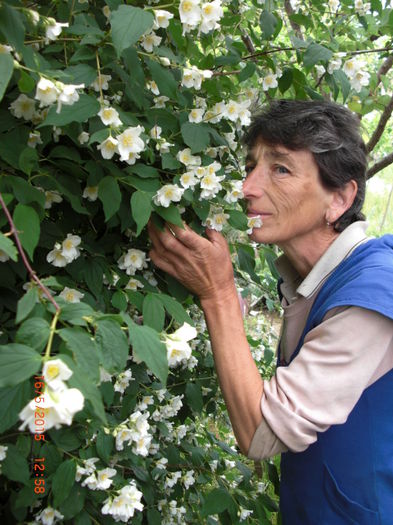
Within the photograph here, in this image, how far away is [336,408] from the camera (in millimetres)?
1440

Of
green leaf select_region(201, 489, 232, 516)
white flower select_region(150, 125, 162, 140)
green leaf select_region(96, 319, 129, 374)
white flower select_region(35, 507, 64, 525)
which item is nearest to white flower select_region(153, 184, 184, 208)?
white flower select_region(150, 125, 162, 140)

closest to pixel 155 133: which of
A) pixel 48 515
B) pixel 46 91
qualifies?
pixel 46 91

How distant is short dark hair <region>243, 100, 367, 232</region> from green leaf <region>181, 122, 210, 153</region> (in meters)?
0.44

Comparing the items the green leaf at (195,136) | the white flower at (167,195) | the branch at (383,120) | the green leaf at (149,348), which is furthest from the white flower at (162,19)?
the branch at (383,120)

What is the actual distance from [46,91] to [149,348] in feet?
1.68

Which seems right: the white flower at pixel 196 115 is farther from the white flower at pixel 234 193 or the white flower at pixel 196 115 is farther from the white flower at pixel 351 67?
the white flower at pixel 351 67

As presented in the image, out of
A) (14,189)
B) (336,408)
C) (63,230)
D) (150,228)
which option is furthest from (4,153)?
(336,408)

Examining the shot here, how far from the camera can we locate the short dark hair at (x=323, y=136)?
5.89 feet

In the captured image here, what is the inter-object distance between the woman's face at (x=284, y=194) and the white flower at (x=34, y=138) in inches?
28.6

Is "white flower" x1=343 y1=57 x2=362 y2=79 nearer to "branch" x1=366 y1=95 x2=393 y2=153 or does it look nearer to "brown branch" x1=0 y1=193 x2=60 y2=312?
"branch" x1=366 y1=95 x2=393 y2=153

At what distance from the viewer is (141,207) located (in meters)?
1.27

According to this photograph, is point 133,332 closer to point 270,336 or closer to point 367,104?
point 367,104

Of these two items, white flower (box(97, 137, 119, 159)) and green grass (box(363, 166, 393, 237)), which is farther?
green grass (box(363, 166, 393, 237))

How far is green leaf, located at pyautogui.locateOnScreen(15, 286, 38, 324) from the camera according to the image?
2.53 ft
